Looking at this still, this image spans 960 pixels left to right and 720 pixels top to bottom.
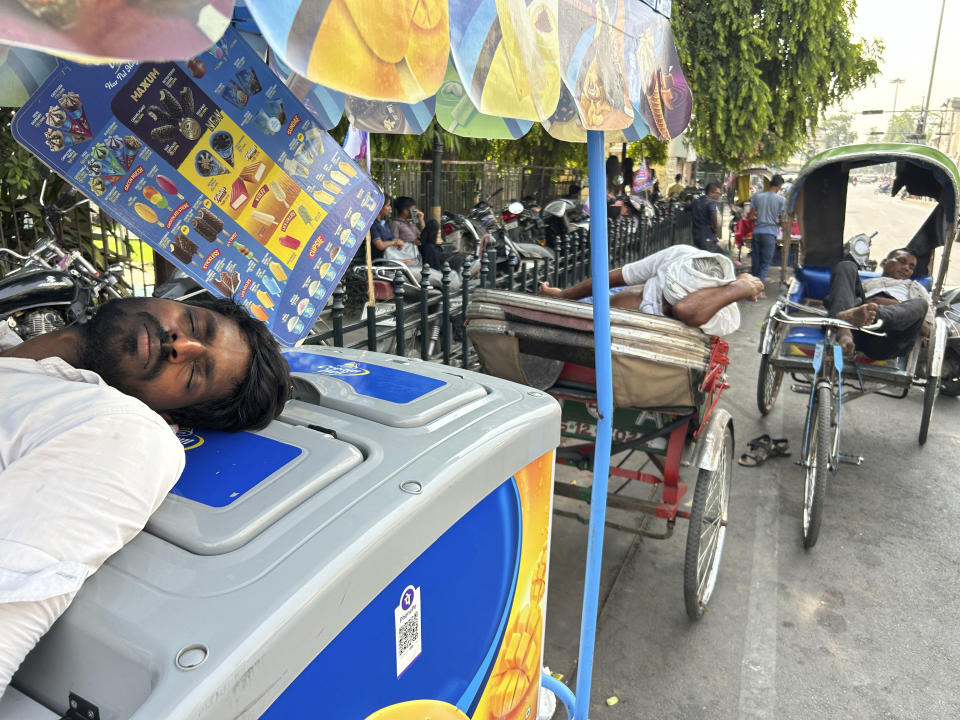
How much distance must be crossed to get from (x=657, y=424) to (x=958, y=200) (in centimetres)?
354

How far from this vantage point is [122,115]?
1.75 m

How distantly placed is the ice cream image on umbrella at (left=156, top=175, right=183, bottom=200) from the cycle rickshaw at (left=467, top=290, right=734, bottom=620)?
136 cm

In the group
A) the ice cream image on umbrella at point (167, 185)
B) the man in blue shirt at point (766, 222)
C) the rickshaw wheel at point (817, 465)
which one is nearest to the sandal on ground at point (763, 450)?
the rickshaw wheel at point (817, 465)

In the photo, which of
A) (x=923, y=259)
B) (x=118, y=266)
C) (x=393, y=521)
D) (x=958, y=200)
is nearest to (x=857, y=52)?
(x=923, y=259)

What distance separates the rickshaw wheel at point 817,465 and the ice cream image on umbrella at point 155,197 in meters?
3.24

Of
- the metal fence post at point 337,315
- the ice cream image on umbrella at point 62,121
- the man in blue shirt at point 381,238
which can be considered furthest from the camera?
the man in blue shirt at point 381,238

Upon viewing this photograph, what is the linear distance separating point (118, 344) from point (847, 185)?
6.49 metres

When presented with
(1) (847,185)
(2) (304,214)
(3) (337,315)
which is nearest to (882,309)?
(1) (847,185)

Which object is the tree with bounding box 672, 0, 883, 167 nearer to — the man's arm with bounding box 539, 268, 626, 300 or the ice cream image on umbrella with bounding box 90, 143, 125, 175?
the man's arm with bounding box 539, 268, 626, 300

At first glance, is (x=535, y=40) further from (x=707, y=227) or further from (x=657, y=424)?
(x=707, y=227)

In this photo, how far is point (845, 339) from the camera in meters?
4.09

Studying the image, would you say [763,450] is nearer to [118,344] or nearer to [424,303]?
[424,303]

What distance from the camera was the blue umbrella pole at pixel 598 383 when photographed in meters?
1.89

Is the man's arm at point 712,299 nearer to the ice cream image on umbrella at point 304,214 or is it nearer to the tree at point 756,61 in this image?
the ice cream image on umbrella at point 304,214
